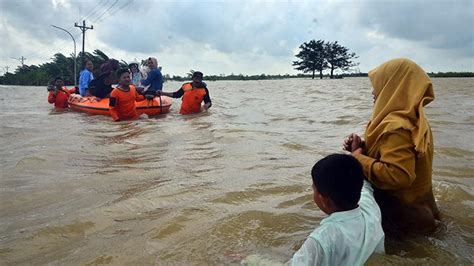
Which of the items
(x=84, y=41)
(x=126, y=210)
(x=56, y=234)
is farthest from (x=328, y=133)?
(x=84, y=41)

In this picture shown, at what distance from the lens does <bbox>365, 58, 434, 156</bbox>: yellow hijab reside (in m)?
2.42

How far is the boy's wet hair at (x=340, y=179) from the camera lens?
1941 mm

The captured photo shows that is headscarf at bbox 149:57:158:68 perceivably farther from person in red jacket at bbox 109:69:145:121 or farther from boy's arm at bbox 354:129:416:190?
boy's arm at bbox 354:129:416:190

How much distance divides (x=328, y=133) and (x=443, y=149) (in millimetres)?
2322

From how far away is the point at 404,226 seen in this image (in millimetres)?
2785

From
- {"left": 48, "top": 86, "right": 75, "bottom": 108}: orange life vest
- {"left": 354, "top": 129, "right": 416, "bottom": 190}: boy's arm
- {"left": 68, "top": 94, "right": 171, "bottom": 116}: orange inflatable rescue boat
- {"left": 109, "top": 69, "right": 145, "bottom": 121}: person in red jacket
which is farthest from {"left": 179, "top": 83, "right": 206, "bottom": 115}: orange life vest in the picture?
{"left": 354, "top": 129, "right": 416, "bottom": 190}: boy's arm

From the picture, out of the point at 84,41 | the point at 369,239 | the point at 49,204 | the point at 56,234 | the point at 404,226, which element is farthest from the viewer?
the point at 84,41

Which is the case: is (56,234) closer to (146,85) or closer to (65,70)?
(146,85)

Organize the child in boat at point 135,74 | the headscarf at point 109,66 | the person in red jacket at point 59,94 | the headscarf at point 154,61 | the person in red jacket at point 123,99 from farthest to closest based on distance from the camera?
the person in red jacket at point 59,94, the child in boat at point 135,74, the headscarf at point 154,61, the headscarf at point 109,66, the person in red jacket at point 123,99

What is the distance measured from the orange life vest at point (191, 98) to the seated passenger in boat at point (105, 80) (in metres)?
1.90

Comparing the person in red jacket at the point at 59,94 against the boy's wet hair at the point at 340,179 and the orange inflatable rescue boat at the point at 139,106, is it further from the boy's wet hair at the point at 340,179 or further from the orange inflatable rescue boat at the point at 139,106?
the boy's wet hair at the point at 340,179

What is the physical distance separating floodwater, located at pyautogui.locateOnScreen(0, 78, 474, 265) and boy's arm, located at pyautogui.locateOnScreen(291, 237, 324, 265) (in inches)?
26.0

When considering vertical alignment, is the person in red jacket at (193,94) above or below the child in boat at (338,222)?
above

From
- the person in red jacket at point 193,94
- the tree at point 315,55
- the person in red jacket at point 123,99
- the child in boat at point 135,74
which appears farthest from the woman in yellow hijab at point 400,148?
Answer: the tree at point 315,55
